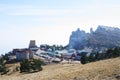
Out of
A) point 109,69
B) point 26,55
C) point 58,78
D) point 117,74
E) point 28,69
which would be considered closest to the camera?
point 117,74

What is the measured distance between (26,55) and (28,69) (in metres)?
94.1

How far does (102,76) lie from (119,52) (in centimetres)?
5315

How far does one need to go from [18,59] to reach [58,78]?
5493 inches

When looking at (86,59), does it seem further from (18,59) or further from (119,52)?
(18,59)

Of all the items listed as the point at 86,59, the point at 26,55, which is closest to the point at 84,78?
the point at 86,59

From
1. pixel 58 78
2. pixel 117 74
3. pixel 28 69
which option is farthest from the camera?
pixel 28 69

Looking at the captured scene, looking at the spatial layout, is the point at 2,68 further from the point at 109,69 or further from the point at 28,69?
the point at 109,69

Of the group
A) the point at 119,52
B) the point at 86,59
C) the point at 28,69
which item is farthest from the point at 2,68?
the point at 119,52

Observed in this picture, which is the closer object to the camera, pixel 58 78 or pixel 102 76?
pixel 102 76

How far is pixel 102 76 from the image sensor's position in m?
37.6

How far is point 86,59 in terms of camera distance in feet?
321

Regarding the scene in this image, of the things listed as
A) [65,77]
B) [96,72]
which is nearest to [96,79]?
[96,72]

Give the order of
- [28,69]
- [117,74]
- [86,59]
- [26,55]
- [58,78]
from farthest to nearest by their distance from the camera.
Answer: [26,55]
[86,59]
[28,69]
[58,78]
[117,74]

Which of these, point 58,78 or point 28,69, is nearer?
point 58,78
